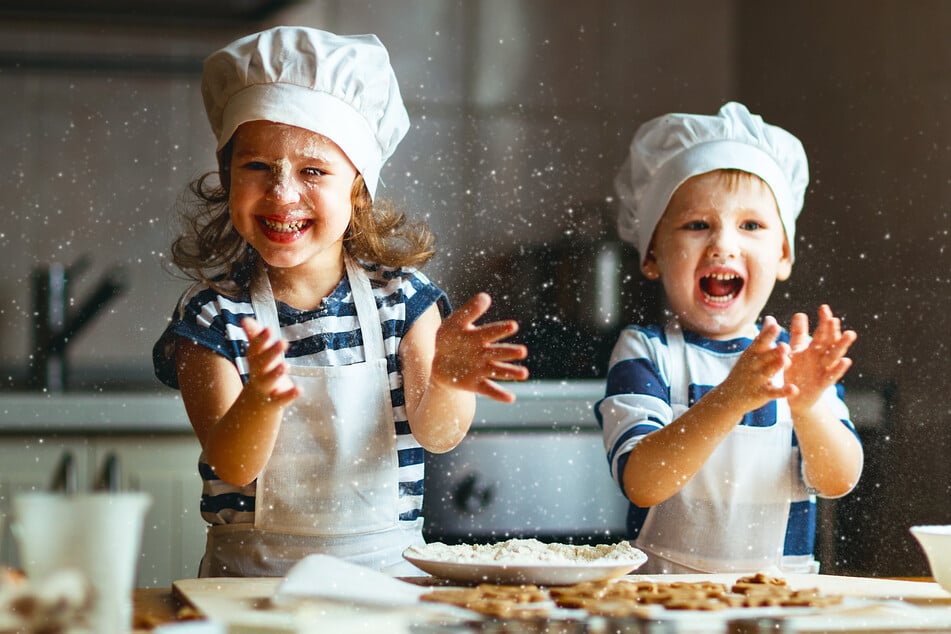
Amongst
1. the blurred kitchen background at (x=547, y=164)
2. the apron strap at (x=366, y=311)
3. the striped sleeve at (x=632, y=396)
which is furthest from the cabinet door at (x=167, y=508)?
the striped sleeve at (x=632, y=396)

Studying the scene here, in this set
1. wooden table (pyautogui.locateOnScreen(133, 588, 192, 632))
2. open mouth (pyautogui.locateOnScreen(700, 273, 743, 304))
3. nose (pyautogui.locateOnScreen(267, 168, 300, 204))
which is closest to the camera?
wooden table (pyautogui.locateOnScreen(133, 588, 192, 632))

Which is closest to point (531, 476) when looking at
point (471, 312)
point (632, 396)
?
point (632, 396)

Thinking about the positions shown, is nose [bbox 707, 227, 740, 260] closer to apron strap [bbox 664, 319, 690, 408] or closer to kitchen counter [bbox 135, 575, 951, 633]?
apron strap [bbox 664, 319, 690, 408]

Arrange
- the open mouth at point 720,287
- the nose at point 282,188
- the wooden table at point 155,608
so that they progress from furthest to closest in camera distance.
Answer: the open mouth at point 720,287, the nose at point 282,188, the wooden table at point 155,608

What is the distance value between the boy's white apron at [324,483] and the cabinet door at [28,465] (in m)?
0.07

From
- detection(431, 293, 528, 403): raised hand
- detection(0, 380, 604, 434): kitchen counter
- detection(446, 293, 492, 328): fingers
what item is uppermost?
detection(446, 293, 492, 328): fingers

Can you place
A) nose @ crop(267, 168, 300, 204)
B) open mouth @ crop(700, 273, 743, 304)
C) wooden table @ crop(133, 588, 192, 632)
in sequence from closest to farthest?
wooden table @ crop(133, 588, 192, 632), nose @ crop(267, 168, 300, 204), open mouth @ crop(700, 273, 743, 304)

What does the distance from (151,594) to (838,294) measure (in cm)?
40

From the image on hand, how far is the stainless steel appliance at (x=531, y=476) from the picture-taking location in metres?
0.59

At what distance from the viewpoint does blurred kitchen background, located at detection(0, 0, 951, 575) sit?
20.1 inches

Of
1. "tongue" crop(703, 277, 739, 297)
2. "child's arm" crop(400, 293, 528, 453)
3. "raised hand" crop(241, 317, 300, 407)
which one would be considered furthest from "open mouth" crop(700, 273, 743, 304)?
"raised hand" crop(241, 317, 300, 407)

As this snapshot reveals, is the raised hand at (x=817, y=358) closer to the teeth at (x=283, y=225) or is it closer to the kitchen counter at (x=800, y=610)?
the kitchen counter at (x=800, y=610)

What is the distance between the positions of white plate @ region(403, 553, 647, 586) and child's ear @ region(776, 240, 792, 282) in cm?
24

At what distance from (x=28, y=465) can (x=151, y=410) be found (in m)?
0.06
